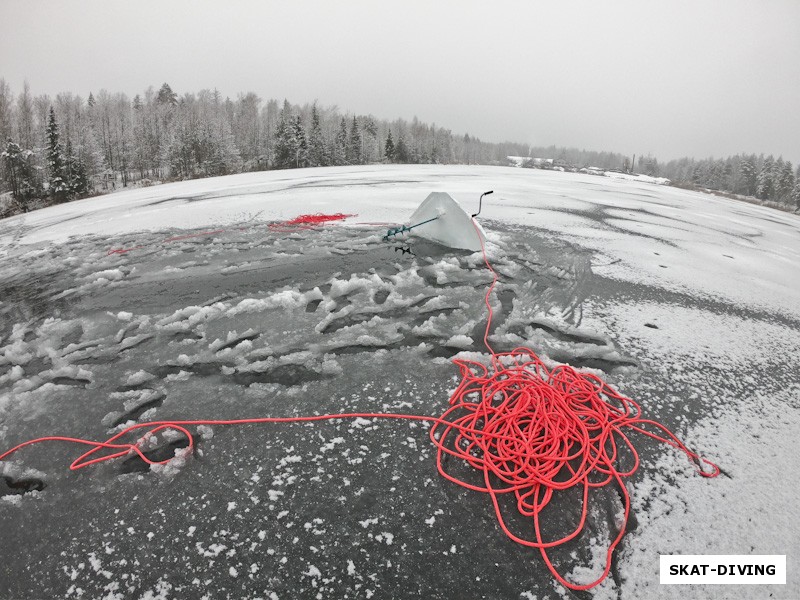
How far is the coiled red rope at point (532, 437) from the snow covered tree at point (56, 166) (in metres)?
32.1

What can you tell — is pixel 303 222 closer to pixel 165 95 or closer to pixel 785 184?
pixel 785 184

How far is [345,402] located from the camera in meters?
2.32

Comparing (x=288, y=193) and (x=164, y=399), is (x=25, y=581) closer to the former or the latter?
(x=164, y=399)

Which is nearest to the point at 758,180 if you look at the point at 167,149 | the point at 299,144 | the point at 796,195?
the point at 796,195

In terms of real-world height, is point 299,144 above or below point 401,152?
below

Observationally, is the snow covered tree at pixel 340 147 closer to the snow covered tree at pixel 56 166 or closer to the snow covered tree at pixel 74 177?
the snow covered tree at pixel 74 177

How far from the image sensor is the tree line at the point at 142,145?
26.6 m

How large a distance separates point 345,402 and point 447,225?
12.4ft

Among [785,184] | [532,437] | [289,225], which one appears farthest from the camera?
[785,184]

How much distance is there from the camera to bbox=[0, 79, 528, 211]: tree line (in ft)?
87.2

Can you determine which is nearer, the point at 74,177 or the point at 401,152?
the point at 74,177

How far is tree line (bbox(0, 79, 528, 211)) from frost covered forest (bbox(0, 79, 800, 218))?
99mm

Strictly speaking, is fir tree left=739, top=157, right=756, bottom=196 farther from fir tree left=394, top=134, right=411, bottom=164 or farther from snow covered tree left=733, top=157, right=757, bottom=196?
fir tree left=394, top=134, right=411, bottom=164

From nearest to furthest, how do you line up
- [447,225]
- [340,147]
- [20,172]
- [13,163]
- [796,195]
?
[447,225] < [13,163] < [20,172] < [796,195] < [340,147]
